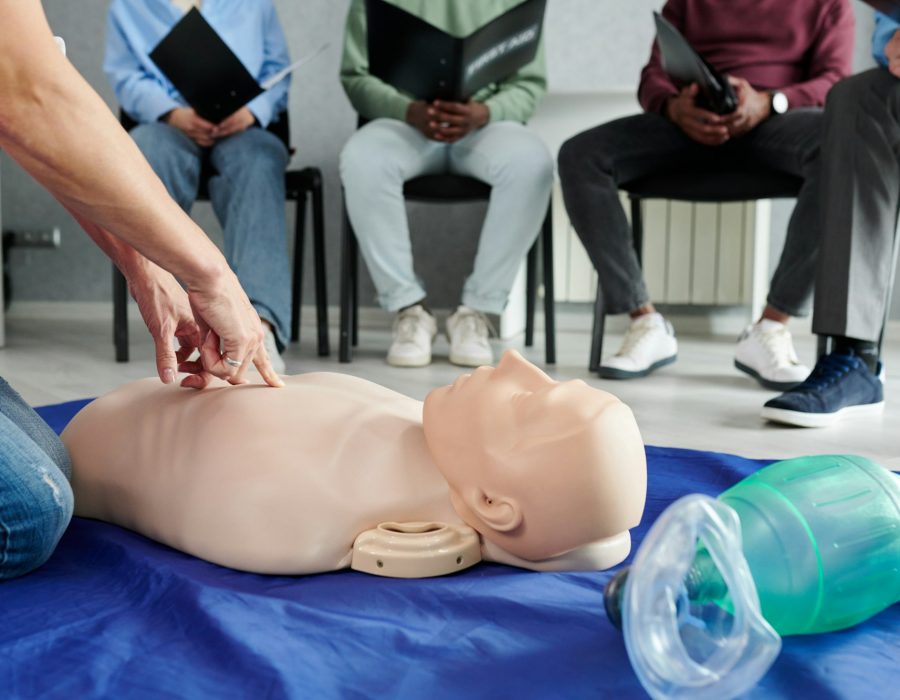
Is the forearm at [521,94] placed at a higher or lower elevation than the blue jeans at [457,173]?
higher

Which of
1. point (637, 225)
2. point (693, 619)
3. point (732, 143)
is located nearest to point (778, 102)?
point (732, 143)

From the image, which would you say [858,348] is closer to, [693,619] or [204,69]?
[693,619]

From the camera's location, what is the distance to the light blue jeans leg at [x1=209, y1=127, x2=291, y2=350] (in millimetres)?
2123

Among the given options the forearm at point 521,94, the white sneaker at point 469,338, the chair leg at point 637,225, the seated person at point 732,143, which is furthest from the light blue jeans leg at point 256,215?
the chair leg at point 637,225

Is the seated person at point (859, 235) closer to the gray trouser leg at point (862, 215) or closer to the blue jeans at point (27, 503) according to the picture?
the gray trouser leg at point (862, 215)

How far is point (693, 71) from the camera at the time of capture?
6.37 ft

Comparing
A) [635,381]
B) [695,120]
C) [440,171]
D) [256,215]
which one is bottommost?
[635,381]

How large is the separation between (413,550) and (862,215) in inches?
47.3

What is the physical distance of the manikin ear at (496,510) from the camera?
31.1 inches

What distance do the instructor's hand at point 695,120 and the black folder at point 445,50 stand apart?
360mm

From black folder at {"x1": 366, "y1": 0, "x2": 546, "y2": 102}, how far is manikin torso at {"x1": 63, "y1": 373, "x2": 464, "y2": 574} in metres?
1.26

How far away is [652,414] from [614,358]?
0.47 meters

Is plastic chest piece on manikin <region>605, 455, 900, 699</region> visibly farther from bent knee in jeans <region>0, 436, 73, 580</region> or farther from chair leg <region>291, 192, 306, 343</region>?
chair leg <region>291, 192, 306, 343</region>

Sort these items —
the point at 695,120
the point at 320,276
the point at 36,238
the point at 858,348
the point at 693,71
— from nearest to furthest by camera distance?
1. the point at 858,348
2. the point at 693,71
3. the point at 695,120
4. the point at 320,276
5. the point at 36,238
